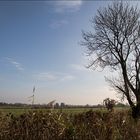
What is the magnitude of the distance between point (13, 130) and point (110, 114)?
10.3 feet

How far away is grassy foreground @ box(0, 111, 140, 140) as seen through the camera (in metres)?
7.48

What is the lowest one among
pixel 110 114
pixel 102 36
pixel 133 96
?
pixel 110 114

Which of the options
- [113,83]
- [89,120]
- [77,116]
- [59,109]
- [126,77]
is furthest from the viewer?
[113,83]

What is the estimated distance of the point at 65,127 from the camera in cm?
791

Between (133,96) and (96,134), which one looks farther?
(133,96)

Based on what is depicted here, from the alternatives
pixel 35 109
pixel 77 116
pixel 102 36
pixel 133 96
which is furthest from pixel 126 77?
pixel 35 109

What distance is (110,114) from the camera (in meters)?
9.27

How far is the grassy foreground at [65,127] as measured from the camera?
7480 mm

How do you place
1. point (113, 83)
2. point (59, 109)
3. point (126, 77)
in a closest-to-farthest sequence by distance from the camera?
point (59, 109)
point (126, 77)
point (113, 83)

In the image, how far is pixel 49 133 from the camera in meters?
7.52

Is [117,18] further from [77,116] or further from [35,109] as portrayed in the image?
[35,109]

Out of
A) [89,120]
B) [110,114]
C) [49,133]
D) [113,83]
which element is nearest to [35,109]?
[49,133]

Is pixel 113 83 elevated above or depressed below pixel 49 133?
above

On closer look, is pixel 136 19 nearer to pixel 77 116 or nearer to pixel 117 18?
pixel 117 18
